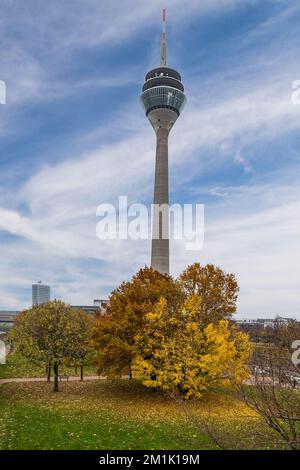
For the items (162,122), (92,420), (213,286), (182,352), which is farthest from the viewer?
(162,122)

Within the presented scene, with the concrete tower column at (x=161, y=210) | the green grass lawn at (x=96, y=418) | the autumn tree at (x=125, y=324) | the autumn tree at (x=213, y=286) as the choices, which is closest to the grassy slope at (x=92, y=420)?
the green grass lawn at (x=96, y=418)

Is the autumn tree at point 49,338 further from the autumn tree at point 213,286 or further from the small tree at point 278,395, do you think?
the small tree at point 278,395

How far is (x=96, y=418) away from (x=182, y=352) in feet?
25.0

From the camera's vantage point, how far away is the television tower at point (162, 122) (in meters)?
104

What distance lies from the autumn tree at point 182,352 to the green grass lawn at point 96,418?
5.85 ft

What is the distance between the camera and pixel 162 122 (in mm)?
113938

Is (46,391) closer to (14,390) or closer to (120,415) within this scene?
(14,390)

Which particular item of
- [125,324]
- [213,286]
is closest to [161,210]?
[213,286]

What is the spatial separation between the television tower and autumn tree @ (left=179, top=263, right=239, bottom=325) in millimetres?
60316

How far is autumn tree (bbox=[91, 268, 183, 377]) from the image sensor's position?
27.2 meters

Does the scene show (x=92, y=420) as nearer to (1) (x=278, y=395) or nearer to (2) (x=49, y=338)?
(2) (x=49, y=338)

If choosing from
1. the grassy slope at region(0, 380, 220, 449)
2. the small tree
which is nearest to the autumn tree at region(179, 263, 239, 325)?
the grassy slope at region(0, 380, 220, 449)
